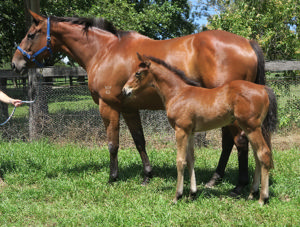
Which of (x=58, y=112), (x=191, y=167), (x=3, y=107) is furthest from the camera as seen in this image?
(x=3, y=107)

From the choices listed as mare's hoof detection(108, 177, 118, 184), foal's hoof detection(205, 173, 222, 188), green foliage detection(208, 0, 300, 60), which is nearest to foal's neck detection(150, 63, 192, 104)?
foal's hoof detection(205, 173, 222, 188)

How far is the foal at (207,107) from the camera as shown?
2.99m

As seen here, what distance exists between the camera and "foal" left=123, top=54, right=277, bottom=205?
299 cm

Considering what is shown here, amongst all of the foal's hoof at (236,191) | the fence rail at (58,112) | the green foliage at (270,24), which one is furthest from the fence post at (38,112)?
the foal's hoof at (236,191)

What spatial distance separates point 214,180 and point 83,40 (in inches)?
116

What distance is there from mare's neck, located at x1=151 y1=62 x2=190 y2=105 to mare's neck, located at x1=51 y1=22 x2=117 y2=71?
1.35 meters

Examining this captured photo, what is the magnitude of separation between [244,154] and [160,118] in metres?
2.99

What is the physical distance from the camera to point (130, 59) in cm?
399

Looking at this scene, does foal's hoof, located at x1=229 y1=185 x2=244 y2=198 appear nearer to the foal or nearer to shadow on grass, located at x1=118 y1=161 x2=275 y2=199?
shadow on grass, located at x1=118 y1=161 x2=275 y2=199

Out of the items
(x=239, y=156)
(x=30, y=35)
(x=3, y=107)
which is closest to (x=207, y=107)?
(x=239, y=156)

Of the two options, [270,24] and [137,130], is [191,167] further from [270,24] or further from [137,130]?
[270,24]

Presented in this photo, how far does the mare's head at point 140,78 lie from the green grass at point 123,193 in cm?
140

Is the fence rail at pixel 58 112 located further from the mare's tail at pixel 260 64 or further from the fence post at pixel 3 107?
the mare's tail at pixel 260 64

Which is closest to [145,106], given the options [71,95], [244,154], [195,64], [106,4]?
[195,64]
